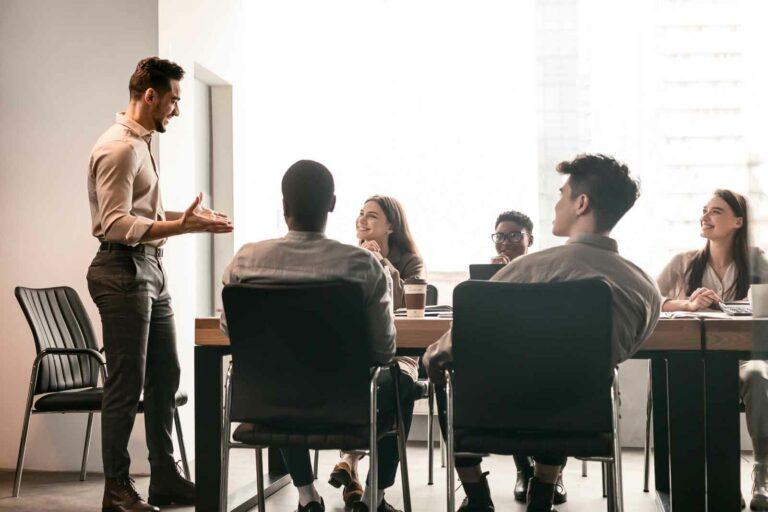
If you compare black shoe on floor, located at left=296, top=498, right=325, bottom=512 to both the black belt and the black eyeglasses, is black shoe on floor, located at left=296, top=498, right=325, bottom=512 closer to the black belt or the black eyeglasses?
the black belt

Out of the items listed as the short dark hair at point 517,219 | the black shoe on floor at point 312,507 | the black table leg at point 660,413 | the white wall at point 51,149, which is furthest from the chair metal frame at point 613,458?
the white wall at point 51,149

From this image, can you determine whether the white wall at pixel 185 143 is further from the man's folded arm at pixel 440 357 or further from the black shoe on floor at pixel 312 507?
the man's folded arm at pixel 440 357

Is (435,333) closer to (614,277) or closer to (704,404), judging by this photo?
(614,277)

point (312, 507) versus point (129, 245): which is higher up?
point (129, 245)

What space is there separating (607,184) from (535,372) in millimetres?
634

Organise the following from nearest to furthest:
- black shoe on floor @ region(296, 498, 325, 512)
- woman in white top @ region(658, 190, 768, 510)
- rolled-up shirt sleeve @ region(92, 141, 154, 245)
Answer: black shoe on floor @ region(296, 498, 325, 512) < rolled-up shirt sleeve @ region(92, 141, 154, 245) < woman in white top @ region(658, 190, 768, 510)

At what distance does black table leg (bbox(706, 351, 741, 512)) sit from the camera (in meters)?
2.54

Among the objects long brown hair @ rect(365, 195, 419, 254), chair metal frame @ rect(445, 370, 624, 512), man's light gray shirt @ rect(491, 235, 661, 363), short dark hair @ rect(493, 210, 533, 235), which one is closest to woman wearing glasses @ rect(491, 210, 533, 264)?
short dark hair @ rect(493, 210, 533, 235)

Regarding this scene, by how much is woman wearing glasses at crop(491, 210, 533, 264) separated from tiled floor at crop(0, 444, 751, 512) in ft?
3.43

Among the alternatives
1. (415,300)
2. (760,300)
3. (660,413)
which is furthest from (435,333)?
(660,413)

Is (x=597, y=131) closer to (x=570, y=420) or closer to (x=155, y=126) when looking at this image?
(x=155, y=126)

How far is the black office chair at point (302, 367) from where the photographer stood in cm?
230

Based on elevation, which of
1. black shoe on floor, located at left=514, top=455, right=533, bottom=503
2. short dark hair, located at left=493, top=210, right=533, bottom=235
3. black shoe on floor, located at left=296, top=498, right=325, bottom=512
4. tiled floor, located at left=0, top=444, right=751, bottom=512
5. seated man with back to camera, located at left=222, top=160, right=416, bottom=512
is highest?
short dark hair, located at left=493, top=210, right=533, bottom=235

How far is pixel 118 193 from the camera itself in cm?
312
